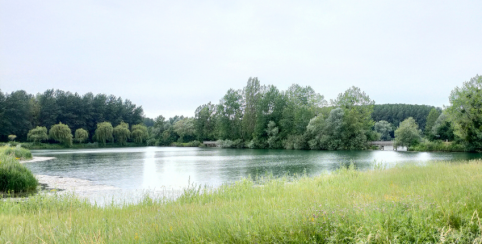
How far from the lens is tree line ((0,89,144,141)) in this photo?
7612cm

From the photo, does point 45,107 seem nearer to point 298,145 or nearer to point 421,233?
point 298,145

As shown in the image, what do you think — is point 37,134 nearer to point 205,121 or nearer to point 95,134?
point 95,134

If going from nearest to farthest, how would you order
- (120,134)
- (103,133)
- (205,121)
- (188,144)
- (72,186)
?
(72,186), (103,133), (120,134), (205,121), (188,144)

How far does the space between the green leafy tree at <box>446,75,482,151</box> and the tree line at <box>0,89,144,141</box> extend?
94.6 m

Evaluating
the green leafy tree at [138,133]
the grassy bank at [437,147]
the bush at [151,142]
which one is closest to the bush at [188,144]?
the bush at [151,142]

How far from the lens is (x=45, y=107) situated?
279 ft

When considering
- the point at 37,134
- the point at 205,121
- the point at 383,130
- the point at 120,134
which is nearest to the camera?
the point at 37,134

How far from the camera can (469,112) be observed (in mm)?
43250

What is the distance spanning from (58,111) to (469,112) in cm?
9676

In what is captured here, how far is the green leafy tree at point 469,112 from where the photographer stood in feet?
140

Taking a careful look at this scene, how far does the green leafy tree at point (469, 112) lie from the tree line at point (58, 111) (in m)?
94.6

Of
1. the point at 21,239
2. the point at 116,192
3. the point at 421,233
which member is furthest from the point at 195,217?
the point at 116,192

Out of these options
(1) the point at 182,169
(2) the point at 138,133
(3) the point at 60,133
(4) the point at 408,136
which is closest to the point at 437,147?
(4) the point at 408,136

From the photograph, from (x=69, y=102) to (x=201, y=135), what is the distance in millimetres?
42175
